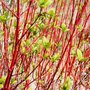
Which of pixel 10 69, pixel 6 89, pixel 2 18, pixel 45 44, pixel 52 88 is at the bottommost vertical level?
pixel 52 88

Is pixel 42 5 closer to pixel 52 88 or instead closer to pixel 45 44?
pixel 45 44

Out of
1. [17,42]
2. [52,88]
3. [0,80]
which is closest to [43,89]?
[52,88]

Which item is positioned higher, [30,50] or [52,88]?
[30,50]

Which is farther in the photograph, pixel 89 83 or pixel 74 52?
pixel 89 83

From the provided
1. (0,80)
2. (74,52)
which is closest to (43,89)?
(74,52)

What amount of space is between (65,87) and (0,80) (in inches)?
14.5

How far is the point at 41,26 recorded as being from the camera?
57.6 inches

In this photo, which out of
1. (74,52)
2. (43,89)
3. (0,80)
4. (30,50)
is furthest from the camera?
(43,89)

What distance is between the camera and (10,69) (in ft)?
4.41

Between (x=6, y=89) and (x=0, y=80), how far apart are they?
0.30ft

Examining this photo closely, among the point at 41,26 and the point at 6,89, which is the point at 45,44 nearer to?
the point at 41,26

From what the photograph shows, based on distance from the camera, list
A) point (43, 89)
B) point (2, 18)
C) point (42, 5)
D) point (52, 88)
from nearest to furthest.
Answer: point (42, 5) → point (2, 18) → point (43, 89) → point (52, 88)

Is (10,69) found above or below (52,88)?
above

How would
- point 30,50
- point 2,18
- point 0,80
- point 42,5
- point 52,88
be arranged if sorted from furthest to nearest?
1. point 52,88
2. point 30,50
3. point 0,80
4. point 2,18
5. point 42,5
